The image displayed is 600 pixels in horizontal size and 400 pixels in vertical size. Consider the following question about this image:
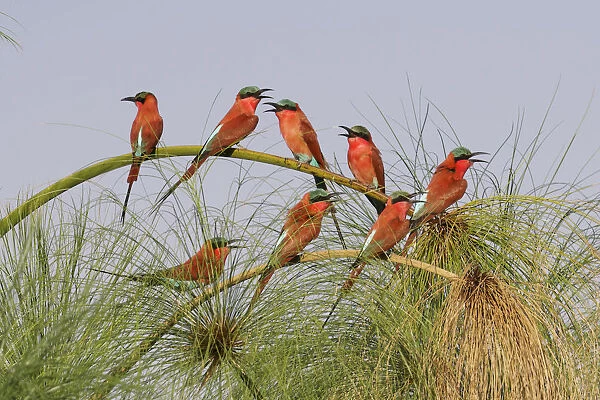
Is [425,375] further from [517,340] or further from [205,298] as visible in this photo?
[205,298]

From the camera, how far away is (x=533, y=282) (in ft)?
13.5

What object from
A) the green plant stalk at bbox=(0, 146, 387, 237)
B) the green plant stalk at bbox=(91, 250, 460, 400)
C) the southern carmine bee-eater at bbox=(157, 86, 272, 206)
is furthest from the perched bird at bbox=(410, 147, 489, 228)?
the green plant stalk at bbox=(0, 146, 387, 237)

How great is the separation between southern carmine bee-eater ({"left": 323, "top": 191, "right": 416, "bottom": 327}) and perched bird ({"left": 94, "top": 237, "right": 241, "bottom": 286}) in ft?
1.74

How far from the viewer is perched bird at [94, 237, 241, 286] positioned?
360 cm

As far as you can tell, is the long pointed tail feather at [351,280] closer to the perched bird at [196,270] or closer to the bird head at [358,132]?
the perched bird at [196,270]

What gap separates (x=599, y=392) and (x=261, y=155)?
5.20 feet

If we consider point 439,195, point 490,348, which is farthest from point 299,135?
point 490,348

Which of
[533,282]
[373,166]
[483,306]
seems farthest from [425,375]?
[373,166]

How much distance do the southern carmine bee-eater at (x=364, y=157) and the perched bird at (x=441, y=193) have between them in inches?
19.3

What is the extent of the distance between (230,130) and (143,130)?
483 millimetres

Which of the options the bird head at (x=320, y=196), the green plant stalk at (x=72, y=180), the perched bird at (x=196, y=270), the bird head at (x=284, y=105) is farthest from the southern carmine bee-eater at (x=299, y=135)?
→ the perched bird at (x=196, y=270)

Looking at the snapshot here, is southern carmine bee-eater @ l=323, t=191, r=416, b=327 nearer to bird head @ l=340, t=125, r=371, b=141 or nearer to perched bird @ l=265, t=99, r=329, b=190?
perched bird @ l=265, t=99, r=329, b=190

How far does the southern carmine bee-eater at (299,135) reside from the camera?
4.79 meters

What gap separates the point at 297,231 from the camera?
12.6ft
